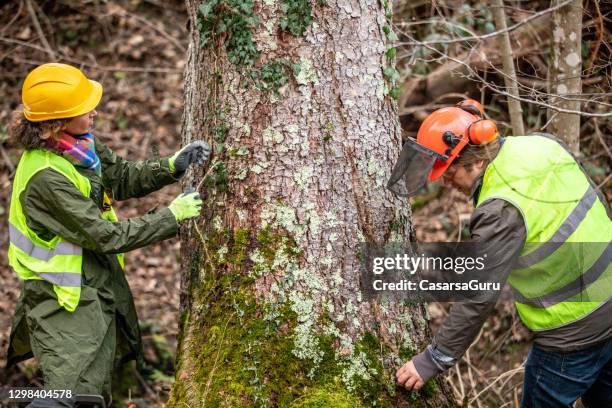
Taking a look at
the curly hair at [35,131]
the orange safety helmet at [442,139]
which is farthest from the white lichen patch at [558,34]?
the curly hair at [35,131]

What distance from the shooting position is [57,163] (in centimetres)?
317

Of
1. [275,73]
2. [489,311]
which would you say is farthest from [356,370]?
[275,73]

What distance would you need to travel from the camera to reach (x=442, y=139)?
300 cm

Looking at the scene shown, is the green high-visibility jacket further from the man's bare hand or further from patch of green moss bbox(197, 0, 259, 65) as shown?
patch of green moss bbox(197, 0, 259, 65)

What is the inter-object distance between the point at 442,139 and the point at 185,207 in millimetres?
1237

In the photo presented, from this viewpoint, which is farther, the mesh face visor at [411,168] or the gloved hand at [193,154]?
the gloved hand at [193,154]

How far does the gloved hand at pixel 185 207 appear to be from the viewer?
325 cm

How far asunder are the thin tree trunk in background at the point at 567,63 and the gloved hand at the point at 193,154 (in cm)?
211

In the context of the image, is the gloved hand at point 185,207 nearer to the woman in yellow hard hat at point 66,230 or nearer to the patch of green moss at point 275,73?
the woman in yellow hard hat at point 66,230

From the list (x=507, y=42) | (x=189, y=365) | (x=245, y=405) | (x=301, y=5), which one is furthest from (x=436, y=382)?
(x=507, y=42)

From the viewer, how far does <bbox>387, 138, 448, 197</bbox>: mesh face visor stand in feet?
10.0

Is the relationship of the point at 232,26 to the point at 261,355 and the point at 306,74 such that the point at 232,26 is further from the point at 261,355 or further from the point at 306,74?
the point at 261,355

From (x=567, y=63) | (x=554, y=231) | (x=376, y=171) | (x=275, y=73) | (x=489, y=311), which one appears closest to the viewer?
(x=554, y=231)

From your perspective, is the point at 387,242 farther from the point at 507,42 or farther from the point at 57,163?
the point at 507,42
